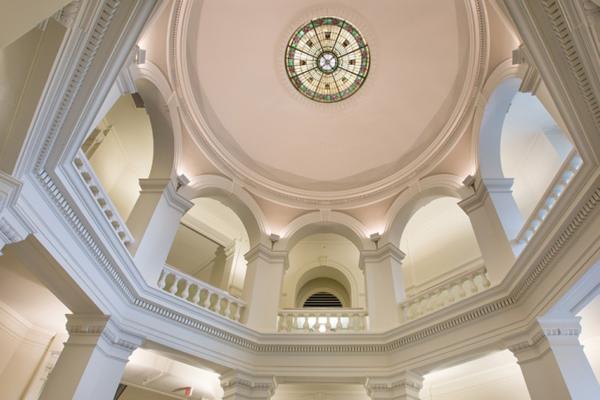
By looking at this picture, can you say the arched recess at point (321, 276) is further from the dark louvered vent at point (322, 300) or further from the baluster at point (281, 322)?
the baluster at point (281, 322)

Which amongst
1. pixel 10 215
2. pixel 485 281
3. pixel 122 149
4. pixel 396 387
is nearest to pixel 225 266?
pixel 122 149

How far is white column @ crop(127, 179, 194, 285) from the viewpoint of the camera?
6812 mm

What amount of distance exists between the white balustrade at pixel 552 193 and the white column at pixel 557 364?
1384 millimetres

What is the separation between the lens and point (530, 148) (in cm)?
932

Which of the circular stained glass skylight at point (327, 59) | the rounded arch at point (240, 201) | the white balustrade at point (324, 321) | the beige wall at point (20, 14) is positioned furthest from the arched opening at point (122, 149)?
the beige wall at point (20, 14)

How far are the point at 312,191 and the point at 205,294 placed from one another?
13.7 feet

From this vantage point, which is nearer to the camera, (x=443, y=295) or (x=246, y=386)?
(x=246, y=386)

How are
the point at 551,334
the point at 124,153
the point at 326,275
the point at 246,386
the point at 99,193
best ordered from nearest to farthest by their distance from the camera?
the point at 551,334, the point at 99,193, the point at 246,386, the point at 124,153, the point at 326,275

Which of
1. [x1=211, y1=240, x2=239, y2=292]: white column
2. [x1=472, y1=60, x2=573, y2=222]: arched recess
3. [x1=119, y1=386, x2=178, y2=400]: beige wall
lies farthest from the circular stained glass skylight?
[x1=119, y1=386, x2=178, y2=400]: beige wall

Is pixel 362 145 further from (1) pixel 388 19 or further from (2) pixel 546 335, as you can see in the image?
(2) pixel 546 335

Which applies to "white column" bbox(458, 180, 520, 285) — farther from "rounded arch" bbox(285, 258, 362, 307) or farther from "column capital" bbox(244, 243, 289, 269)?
"rounded arch" bbox(285, 258, 362, 307)

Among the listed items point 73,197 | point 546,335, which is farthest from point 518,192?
point 73,197

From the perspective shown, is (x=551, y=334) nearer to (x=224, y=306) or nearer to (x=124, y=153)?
(x=224, y=306)

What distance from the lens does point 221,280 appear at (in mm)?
11609
